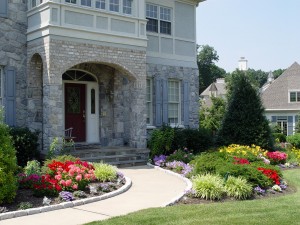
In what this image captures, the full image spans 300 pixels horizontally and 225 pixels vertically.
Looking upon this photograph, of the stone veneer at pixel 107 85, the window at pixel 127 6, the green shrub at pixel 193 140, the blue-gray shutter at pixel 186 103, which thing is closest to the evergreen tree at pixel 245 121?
the green shrub at pixel 193 140

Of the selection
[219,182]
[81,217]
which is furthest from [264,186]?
[81,217]

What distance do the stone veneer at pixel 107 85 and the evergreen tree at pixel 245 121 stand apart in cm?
410

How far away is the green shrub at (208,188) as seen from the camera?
361 inches

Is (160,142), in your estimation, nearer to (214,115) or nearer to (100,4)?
(100,4)

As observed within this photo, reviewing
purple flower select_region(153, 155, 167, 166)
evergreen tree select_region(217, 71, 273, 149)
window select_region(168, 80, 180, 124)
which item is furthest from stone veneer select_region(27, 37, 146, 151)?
evergreen tree select_region(217, 71, 273, 149)

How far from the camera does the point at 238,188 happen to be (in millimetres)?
9445

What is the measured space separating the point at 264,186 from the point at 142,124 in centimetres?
621

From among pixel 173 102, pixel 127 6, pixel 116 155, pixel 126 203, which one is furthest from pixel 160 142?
pixel 126 203

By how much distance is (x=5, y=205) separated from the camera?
8.16m

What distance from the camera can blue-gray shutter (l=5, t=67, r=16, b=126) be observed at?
1412 centimetres

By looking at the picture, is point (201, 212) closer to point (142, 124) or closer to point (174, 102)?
point (142, 124)

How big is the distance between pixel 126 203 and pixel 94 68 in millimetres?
A: 8580

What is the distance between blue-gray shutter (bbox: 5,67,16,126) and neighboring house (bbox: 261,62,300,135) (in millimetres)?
27134

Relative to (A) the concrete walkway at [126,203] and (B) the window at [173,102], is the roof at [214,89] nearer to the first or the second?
(B) the window at [173,102]
